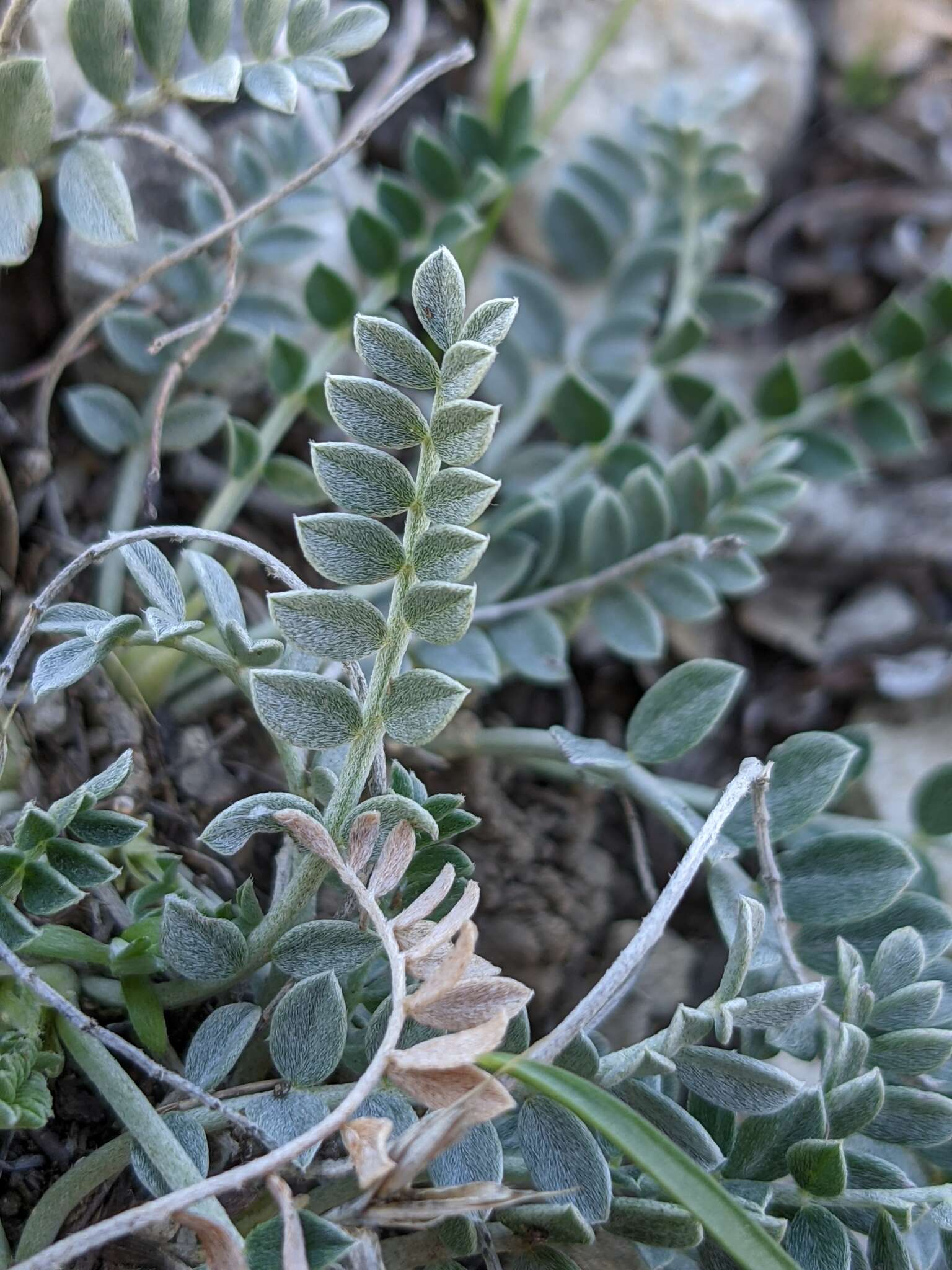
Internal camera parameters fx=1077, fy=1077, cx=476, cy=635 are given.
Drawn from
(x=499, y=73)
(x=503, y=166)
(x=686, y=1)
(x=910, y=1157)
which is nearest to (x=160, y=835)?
(x=910, y=1157)

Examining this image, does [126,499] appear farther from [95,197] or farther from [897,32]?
[897,32]

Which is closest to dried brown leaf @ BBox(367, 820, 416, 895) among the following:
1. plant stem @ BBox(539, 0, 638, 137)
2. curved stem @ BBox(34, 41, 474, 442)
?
curved stem @ BBox(34, 41, 474, 442)

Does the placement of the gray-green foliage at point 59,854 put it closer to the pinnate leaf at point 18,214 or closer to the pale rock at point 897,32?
the pinnate leaf at point 18,214

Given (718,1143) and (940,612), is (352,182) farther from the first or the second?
(718,1143)

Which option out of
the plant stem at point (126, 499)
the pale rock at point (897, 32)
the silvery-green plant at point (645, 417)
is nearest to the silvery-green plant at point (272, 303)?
the plant stem at point (126, 499)

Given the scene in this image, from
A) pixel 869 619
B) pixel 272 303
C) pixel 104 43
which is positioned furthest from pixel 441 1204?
pixel 869 619
